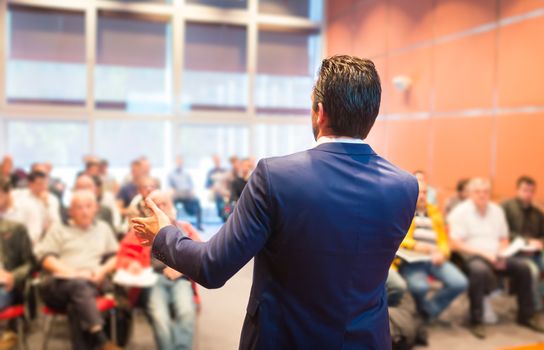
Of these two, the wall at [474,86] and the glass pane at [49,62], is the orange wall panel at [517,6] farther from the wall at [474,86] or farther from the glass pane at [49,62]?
the glass pane at [49,62]

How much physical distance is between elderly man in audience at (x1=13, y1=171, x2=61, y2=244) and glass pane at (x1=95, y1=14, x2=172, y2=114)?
14.9 ft

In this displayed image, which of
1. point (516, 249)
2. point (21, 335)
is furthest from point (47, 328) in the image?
point (516, 249)

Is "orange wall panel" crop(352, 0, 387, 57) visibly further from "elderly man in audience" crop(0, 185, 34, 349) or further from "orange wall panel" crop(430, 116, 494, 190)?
"elderly man in audience" crop(0, 185, 34, 349)

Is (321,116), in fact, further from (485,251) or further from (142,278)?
(485,251)

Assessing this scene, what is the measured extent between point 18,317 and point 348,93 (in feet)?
10.4

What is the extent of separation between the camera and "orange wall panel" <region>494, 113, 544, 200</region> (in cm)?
496

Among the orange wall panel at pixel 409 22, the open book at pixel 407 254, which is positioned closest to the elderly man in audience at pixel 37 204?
the orange wall panel at pixel 409 22

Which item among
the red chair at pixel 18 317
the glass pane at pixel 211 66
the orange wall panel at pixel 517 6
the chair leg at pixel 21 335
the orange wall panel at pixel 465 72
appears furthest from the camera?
the glass pane at pixel 211 66

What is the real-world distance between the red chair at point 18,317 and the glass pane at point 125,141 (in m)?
5.66

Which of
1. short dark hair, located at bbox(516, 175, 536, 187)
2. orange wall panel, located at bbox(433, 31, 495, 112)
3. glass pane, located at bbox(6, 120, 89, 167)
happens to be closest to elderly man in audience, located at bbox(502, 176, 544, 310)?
short dark hair, located at bbox(516, 175, 536, 187)

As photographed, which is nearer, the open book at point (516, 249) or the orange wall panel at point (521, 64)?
the open book at point (516, 249)

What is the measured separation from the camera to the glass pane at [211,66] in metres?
9.38

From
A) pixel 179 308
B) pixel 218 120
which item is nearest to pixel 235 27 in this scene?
pixel 218 120

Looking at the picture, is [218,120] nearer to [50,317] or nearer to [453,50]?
[453,50]
